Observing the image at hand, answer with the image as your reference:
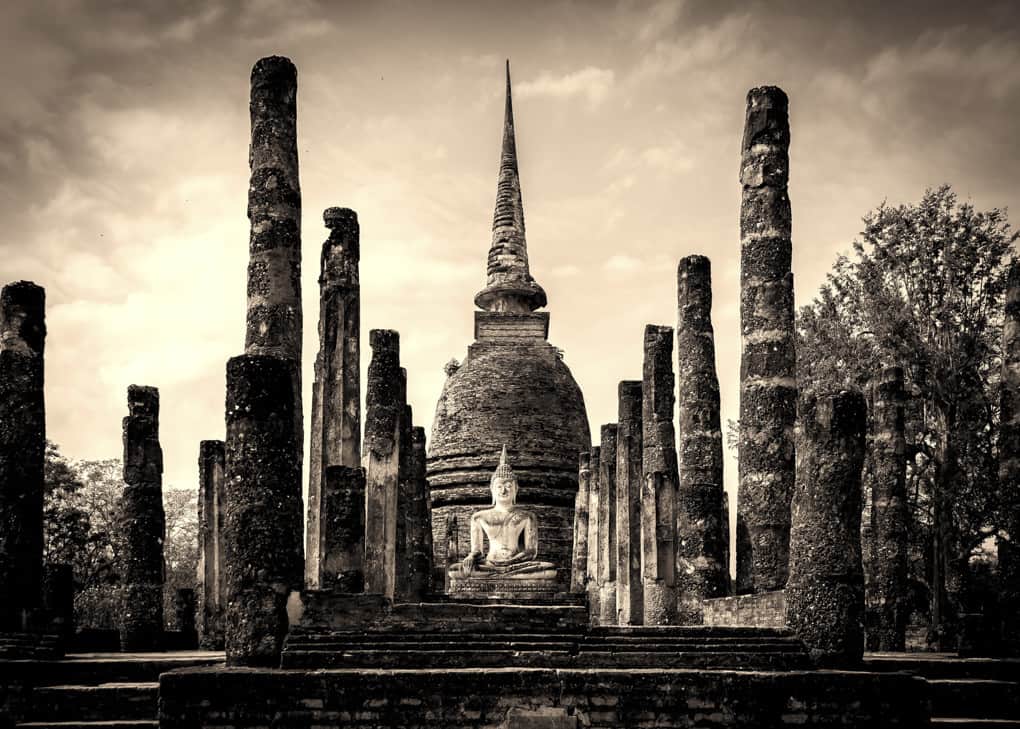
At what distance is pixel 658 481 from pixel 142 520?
6.92m

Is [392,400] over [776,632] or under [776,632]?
over

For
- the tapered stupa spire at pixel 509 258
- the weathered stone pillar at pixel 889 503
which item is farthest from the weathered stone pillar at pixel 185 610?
the tapered stupa spire at pixel 509 258

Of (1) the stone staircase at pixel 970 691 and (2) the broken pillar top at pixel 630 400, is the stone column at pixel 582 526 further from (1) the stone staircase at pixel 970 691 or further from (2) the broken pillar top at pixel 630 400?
(1) the stone staircase at pixel 970 691

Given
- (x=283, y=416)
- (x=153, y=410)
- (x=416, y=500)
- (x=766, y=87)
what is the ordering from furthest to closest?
(x=416, y=500)
(x=153, y=410)
(x=766, y=87)
(x=283, y=416)

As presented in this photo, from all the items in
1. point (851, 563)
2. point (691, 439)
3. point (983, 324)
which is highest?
point (983, 324)

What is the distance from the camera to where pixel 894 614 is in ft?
53.2

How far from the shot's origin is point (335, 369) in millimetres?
15945

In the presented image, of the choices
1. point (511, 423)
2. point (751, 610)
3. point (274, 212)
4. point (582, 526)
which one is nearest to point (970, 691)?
point (751, 610)

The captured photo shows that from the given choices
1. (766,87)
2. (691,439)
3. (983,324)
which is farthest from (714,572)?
(983,324)

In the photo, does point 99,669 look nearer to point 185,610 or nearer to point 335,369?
point 335,369

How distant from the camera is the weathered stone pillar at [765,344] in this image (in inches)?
550

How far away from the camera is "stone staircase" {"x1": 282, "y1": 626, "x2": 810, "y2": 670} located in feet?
32.0

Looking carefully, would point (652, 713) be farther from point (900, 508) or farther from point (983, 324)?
point (983, 324)

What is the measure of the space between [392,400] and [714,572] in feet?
15.9
